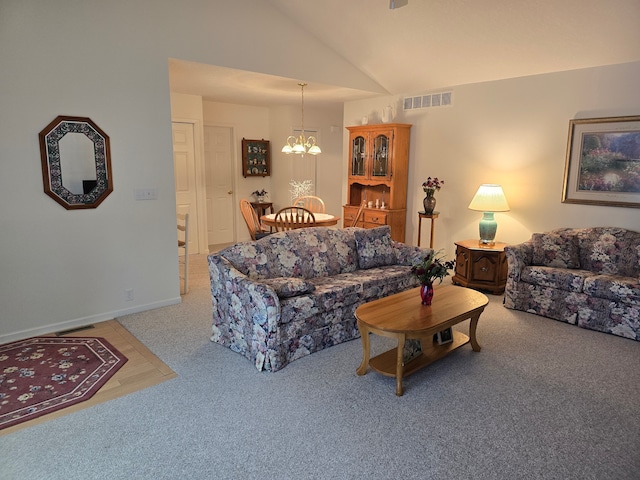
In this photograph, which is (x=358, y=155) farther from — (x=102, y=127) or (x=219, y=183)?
(x=102, y=127)

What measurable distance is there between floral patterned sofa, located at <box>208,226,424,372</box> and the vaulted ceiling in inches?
84.5

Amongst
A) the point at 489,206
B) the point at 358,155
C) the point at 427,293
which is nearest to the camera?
the point at 427,293

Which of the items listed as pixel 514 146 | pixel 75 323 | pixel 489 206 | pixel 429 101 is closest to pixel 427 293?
pixel 489 206

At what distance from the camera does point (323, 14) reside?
4.61 meters

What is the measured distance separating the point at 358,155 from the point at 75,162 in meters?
3.87

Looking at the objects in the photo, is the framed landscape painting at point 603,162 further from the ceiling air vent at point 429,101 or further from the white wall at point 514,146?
the ceiling air vent at point 429,101

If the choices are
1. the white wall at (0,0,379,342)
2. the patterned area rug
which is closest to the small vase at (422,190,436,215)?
the white wall at (0,0,379,342)

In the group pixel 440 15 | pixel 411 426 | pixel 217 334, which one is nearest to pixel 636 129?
pixel 440 15

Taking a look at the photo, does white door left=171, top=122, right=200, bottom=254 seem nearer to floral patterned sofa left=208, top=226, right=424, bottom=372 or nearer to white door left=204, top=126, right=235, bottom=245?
white door left=204, top=126, right=235, bottom=245

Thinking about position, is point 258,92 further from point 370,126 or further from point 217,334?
point 217,334

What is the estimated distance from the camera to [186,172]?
6.49 metres

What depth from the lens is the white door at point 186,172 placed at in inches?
249

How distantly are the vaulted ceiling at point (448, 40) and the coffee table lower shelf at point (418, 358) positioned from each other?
2902 millimetres

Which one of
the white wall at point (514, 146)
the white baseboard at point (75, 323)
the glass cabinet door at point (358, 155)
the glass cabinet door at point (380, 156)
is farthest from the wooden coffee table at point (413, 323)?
the glass cabinet door at point (358, 155)
